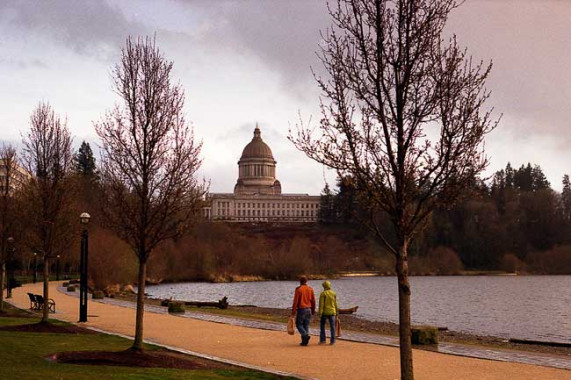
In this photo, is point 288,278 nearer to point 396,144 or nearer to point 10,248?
point 10,248

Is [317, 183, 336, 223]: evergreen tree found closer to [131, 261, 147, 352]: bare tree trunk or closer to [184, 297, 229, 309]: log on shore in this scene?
[184, 297, 229, 309]: log on shore

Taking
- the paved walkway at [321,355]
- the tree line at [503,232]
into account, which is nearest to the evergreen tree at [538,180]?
the tree line at [503,232]

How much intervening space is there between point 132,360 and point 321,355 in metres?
4.82

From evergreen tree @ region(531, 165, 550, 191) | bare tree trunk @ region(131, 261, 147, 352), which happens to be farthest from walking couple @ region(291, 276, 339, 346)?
evergreen tree @ region(531, 165, 550, 191)

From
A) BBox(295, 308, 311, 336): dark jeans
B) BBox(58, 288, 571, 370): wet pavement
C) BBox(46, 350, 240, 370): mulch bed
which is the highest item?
BBox(295, 308, 311, 336): dark jeans

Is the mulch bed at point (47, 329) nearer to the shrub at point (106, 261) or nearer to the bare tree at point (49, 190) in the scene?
the bare tree at point (49, 190)

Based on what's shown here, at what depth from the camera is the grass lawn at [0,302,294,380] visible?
41.9 ft

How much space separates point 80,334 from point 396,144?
44.5 ft

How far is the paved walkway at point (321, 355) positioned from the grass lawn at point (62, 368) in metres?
1.61

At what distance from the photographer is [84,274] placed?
25.9m

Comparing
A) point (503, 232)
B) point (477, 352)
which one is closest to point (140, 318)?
point (477, 352)

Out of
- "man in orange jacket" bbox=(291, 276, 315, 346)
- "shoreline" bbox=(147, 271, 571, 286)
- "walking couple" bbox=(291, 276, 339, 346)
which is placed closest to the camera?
"walking couple" bbox=(291, 276, 339, 346)

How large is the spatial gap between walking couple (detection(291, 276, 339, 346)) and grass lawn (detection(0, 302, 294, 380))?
4.13 meters

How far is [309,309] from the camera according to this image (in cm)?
1995
